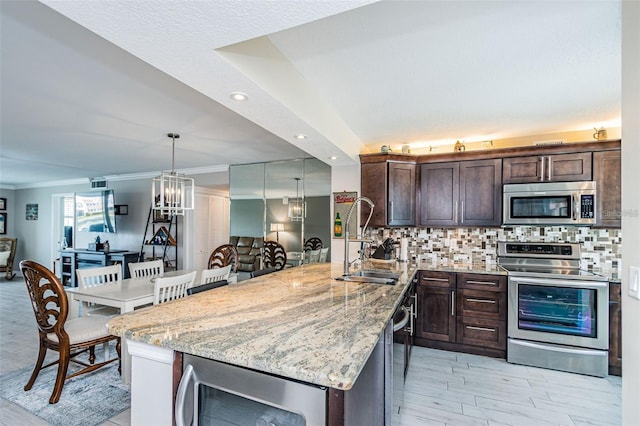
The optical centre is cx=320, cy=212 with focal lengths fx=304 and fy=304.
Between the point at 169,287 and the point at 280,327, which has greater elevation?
the point at 280,327

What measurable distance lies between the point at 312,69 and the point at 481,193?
250 centimetres

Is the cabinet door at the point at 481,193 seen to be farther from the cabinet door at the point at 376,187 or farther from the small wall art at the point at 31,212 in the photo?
the small wall art at the point at 31,212

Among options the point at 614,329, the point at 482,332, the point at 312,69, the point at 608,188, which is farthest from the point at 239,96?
the point at 614,329

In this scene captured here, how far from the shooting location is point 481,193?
3.54 metres

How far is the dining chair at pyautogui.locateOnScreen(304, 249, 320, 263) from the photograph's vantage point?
4625 millimetres

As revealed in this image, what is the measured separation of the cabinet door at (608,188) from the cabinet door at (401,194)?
70.8 inches

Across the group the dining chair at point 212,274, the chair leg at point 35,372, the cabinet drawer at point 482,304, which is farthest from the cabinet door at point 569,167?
the chair leg at point 35,372

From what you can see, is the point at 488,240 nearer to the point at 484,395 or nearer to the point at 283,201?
the point at 484,395

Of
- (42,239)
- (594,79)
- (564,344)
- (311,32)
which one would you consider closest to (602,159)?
(594,79)

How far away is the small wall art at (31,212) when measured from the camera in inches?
321

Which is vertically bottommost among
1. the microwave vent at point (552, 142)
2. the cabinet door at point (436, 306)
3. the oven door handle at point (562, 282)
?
the cabinet door at point (436, 306)

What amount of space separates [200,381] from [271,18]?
146 centimetres

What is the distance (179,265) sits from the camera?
6051mm

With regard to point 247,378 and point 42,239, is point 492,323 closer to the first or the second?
point 247,378
